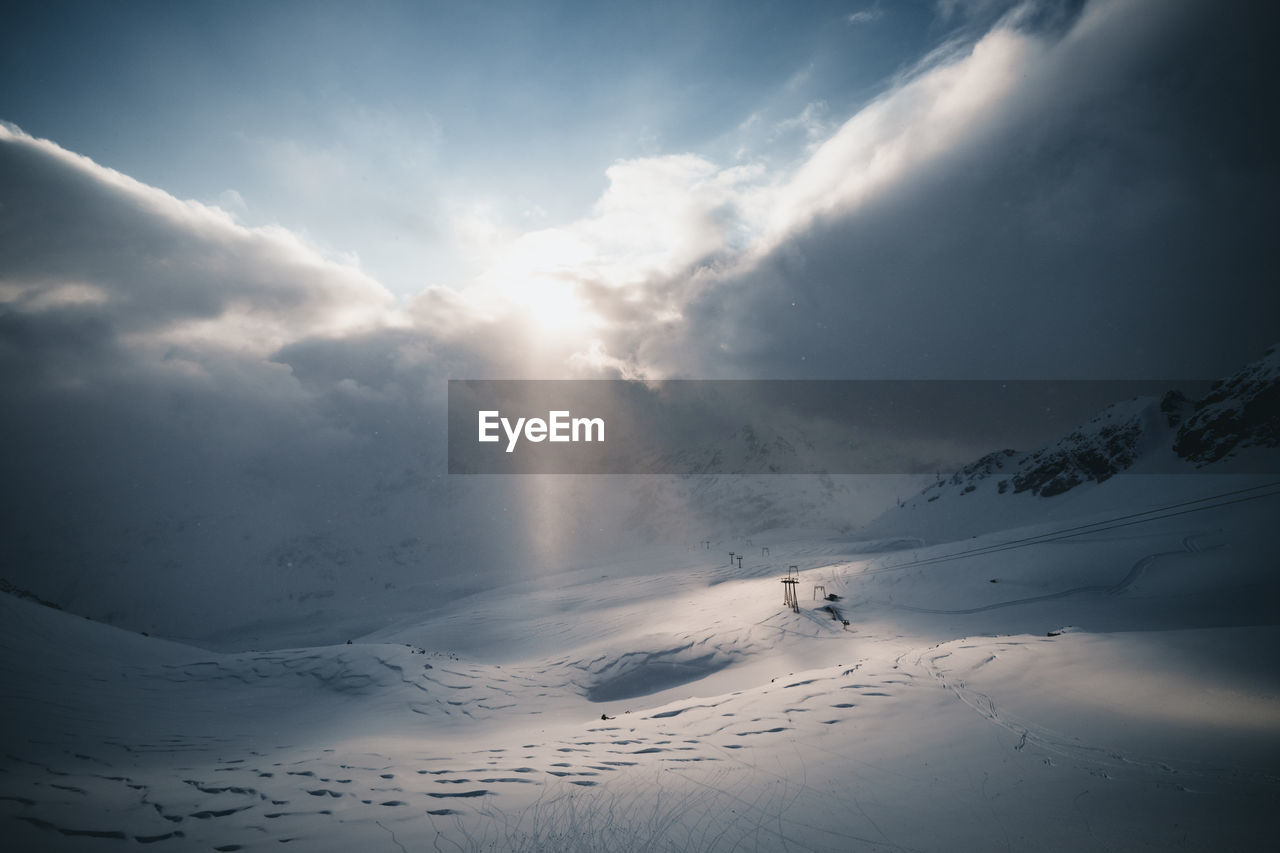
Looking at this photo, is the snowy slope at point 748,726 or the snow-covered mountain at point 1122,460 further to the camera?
the snow-covered mountain at point 1122,460

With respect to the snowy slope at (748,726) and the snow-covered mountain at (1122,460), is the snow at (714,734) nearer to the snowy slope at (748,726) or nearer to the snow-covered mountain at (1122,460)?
the snowy slope at (748,726)

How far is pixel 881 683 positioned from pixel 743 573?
33324mm

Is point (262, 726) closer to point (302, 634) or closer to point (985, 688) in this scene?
point (985, 688)

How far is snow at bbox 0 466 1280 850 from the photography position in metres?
5.33

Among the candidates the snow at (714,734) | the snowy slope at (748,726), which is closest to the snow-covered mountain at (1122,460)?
the snowy slope at (748,726)

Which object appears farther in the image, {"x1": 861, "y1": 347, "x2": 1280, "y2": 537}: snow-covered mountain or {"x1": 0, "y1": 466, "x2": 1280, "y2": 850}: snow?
{"x1": 861, "y1": 347, "x2": 1280, "y2": 537}: snow-covered mountain

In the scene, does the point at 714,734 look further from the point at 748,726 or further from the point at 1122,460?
the point at 1122,460

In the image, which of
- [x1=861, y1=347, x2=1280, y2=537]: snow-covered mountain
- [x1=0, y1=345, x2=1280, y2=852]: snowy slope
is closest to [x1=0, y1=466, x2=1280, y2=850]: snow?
[x1=0, y1=345, x2=1280, y2=852]: snowy slope

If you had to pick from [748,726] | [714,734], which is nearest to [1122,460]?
[748,726]

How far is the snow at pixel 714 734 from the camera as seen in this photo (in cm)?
533

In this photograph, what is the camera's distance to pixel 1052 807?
5.24m

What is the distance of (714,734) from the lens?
27.8 ft

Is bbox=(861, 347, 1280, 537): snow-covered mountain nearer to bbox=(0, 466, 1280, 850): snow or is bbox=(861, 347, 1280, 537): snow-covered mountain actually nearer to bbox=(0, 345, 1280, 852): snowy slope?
bbox=(0, 345, 1280, 852): snowy slope

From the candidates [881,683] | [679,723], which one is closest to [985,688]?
[881,683]
